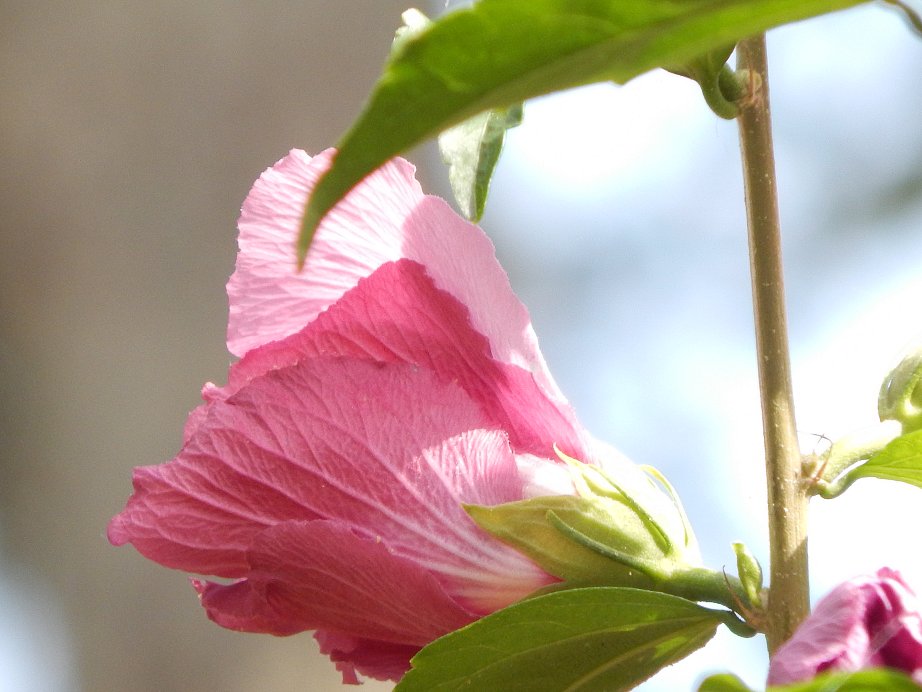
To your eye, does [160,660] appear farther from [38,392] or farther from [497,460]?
[497,460]

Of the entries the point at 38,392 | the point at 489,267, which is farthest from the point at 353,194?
the point at 38,392

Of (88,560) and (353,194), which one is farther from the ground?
(353,194)

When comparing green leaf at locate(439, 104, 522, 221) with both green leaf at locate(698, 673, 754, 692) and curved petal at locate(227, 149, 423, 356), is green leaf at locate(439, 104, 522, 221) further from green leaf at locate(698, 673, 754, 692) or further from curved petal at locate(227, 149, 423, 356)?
green leaf at locate(698, 673, 754, 692)

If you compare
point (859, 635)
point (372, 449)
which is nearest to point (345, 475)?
point (372, 449)

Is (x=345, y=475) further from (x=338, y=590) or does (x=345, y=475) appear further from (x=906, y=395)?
(x=906, y=395)

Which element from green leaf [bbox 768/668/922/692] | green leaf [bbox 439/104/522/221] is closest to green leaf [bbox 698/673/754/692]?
green leaf [bbox 768/668/922/692]
